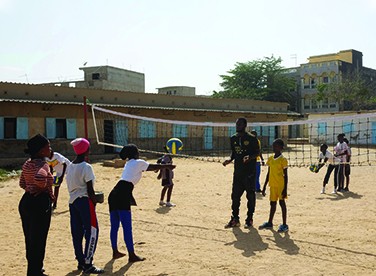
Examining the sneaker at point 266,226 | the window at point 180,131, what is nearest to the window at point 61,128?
the window at point 180,131

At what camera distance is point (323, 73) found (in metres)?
47.4

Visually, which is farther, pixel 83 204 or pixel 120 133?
pixel 120 133

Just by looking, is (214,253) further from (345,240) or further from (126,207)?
(345,240)

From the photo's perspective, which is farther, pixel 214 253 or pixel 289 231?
pixel 289 231

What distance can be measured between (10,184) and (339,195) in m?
10.7

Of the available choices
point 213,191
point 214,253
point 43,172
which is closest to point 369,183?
point 213,191

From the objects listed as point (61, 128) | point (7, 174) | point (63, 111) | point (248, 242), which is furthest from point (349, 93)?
point (248, 242)

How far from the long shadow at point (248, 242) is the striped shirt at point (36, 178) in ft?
9.24

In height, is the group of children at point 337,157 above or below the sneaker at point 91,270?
above

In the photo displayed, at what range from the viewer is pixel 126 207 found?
5477mm

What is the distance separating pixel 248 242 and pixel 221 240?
0.42 m

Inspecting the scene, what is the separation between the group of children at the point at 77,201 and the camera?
4559 mm

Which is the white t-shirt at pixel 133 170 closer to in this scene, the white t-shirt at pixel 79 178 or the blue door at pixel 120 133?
the white t-shirt at pixel 79 178

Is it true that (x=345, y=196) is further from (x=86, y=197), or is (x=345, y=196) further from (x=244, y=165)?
(x=86, y=197)
